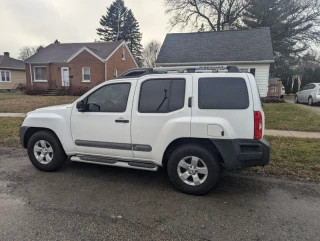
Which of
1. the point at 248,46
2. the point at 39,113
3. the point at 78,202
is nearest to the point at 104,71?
the point at 248,46

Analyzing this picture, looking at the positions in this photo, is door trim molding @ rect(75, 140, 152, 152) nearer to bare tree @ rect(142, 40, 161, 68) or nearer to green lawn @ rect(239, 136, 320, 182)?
green lawn @ rect(239, 136, 320, 182)

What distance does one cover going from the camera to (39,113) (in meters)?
4.67

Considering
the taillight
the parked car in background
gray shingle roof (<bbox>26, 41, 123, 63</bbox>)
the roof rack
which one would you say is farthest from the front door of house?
the taillight

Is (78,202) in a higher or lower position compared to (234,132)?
lower

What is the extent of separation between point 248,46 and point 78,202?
1913 cm

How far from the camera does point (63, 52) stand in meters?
27.1

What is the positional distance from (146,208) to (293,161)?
11.9 feet

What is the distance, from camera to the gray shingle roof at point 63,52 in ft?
83.4

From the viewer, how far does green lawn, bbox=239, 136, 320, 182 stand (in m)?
4.53

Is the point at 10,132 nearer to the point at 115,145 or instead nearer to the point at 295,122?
the point at 115,145

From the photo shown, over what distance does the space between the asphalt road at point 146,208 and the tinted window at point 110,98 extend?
1.32 m

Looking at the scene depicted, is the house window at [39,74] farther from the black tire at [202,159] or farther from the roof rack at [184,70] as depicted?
the black tire at [202,159]

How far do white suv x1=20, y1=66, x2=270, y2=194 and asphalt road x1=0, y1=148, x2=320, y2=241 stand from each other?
0.38 metres

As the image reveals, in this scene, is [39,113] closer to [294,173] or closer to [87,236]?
[87,236]
